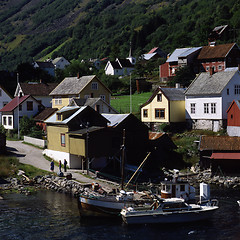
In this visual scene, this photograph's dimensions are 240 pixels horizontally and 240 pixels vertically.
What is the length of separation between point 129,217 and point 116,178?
15019 mm

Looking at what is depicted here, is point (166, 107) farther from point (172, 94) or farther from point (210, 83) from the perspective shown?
point (210, 83)

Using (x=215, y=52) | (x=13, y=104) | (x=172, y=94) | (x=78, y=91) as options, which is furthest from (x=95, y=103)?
(x=215, y=52)

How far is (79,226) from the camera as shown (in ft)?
112

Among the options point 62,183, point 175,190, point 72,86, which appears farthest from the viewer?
point 72,86

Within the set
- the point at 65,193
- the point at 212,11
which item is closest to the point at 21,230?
the point at 65,193

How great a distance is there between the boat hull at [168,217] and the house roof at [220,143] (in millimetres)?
18533

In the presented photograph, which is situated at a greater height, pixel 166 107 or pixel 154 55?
pixel 154 55

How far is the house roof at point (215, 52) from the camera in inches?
3789

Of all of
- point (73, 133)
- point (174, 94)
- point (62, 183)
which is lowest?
point (62, 183)

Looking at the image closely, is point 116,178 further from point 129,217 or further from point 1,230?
point 1,230

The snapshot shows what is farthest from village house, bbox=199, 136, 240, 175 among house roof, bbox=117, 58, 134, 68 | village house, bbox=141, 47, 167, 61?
village house, bbox=141, 47, 167, 61

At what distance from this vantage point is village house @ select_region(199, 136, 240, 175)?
172ft

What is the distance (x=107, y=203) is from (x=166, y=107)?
3381 centimetres

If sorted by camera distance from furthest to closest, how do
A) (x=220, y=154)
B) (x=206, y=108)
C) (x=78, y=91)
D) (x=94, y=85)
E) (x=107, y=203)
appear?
(x=94, y=85), (x=78, y=91), (x=206, y=108), (x=220, y=154), (x=107, y=203)
